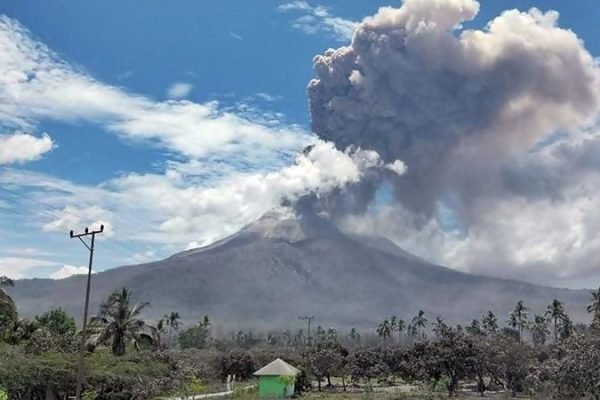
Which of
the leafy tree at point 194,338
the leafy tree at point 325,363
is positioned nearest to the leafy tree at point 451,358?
the leafy tree at point 325,363

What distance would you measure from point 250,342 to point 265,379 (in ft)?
301

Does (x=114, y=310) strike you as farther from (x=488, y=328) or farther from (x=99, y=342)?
(x=488, y=328)

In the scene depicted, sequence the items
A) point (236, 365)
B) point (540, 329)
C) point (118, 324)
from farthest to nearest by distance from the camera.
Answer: point (540, 329) → point (236, 365) → point (118, 324)

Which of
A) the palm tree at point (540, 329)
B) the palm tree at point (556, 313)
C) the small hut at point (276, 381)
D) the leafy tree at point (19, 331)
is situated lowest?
the small hut at point (276, 381)

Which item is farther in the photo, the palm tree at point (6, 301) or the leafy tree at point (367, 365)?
the leafy tree at point (367, 365)

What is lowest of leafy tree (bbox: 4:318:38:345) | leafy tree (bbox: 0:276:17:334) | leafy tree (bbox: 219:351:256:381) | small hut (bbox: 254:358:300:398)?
small hut (bbox: 254:358:300:398)

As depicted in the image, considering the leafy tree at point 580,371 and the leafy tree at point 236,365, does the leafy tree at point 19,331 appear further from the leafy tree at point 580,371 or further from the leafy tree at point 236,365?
the leafy tree at point 236,365

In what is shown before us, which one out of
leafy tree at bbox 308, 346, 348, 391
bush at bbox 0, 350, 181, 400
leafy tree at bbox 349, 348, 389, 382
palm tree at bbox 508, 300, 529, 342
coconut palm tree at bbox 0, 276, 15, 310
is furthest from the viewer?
palm tree at bbox 508, 300, 529, 342

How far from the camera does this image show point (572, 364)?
34.6m

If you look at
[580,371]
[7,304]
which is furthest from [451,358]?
[7,304]

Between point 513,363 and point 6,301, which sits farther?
point 513,363

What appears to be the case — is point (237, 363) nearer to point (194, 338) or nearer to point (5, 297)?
point (5, 297)

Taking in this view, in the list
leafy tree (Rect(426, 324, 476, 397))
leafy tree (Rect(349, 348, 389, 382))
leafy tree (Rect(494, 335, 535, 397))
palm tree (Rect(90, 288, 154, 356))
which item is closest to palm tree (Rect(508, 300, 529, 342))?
leafy tree (Rect(349, 348, 389, 382))

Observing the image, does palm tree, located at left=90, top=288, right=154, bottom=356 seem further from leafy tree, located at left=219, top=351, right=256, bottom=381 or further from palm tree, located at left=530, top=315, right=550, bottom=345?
palm tree, located at left=530, top=315, right=550, bottom=345
